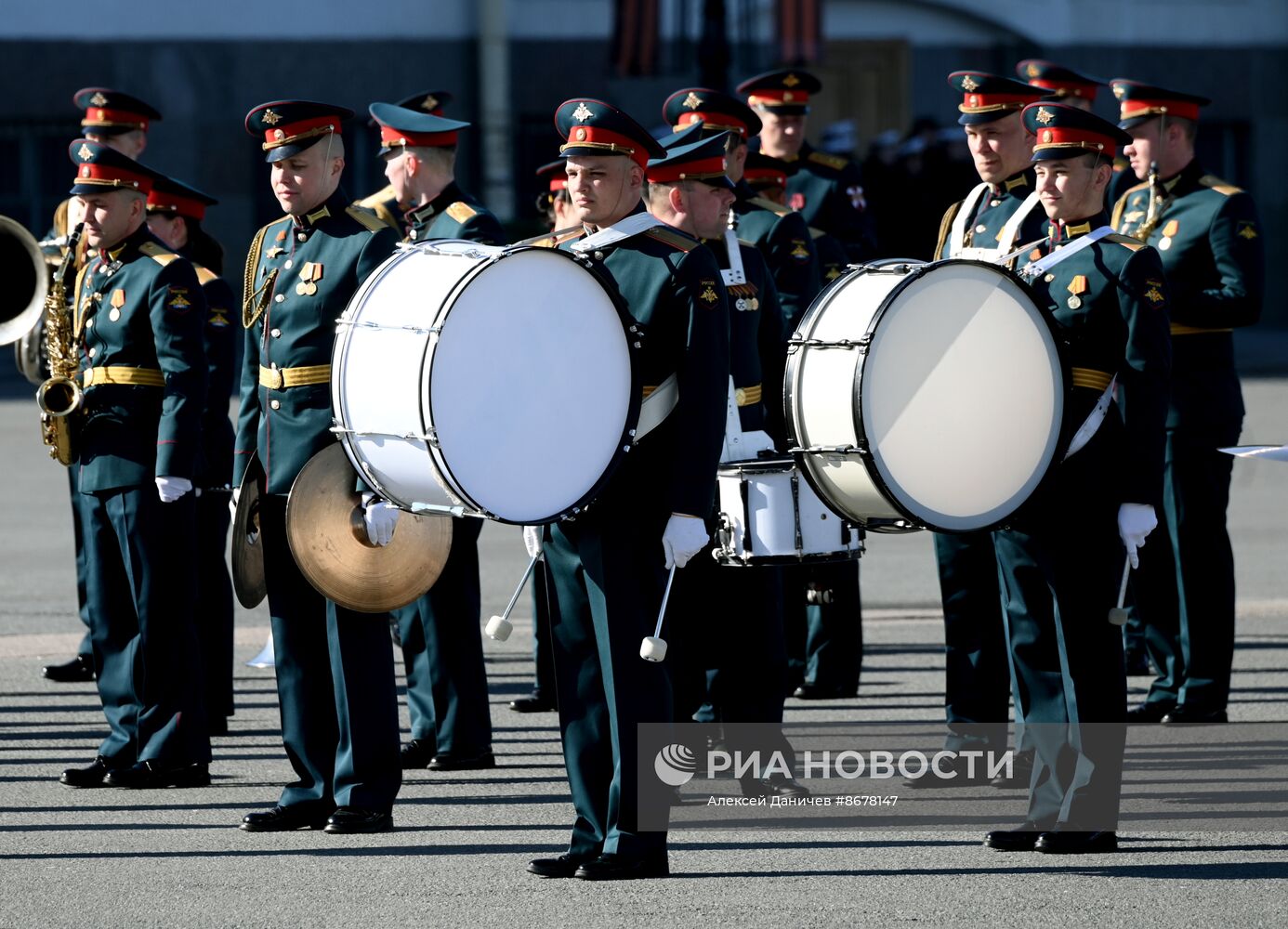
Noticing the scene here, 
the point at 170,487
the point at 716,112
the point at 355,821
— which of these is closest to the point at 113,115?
the point at 716,112

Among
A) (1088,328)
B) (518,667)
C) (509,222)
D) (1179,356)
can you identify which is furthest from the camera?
(509,222)

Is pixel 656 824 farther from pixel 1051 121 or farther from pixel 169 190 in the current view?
pixel 169 190

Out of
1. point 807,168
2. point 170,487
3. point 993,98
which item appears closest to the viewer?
point 170,487

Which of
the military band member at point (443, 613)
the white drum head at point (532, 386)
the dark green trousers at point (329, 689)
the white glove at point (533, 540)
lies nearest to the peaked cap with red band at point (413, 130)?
the military band member at point (443, 613)

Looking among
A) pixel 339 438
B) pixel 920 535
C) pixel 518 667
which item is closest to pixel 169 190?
pixel 339 438

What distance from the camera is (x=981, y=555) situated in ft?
25.5

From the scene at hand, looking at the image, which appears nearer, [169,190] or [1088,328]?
[1088,328]

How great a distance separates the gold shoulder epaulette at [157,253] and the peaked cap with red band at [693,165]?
1525 millimetres

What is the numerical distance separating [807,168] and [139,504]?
3703 millimetres

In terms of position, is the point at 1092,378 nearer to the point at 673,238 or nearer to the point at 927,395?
the point at 927,395

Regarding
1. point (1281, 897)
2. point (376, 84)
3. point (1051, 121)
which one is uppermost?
point (376, 84)

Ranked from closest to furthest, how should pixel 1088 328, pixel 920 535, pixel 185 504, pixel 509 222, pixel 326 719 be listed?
pixel 1088 328 < pixel 326 719 < pixel 185 504 < pixel 920 535 < pixel 509 222

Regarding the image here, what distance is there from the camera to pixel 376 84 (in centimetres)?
2448

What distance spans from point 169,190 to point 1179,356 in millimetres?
3479
